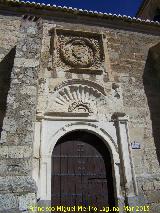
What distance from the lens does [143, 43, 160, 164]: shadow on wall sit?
5.90m

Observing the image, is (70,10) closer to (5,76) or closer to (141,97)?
(5,76)

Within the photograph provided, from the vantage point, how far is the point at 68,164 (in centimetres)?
515

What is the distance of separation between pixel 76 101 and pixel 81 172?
1.53 m

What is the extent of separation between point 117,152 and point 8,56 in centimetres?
317

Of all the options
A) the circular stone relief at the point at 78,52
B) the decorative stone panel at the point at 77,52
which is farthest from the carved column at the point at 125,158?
the circular stone relief at the point at 78,52

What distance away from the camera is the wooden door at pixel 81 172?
16.0 feet

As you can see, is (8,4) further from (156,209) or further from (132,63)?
(156,209)

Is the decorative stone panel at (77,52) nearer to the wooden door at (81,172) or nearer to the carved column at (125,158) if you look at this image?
the carved column at (125,158)

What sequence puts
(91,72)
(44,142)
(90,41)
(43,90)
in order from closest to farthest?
1. (44,142)
2. (43,90)
3. (91,72)
4. (90,41)

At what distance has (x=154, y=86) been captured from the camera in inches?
256

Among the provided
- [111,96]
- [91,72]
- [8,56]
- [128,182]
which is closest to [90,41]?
[91,72]

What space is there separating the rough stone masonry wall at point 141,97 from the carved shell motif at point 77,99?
0.71 m

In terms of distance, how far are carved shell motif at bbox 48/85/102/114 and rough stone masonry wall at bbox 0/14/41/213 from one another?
3.36 ft

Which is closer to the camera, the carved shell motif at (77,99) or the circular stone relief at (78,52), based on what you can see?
the carved shell motif at (77,99)
